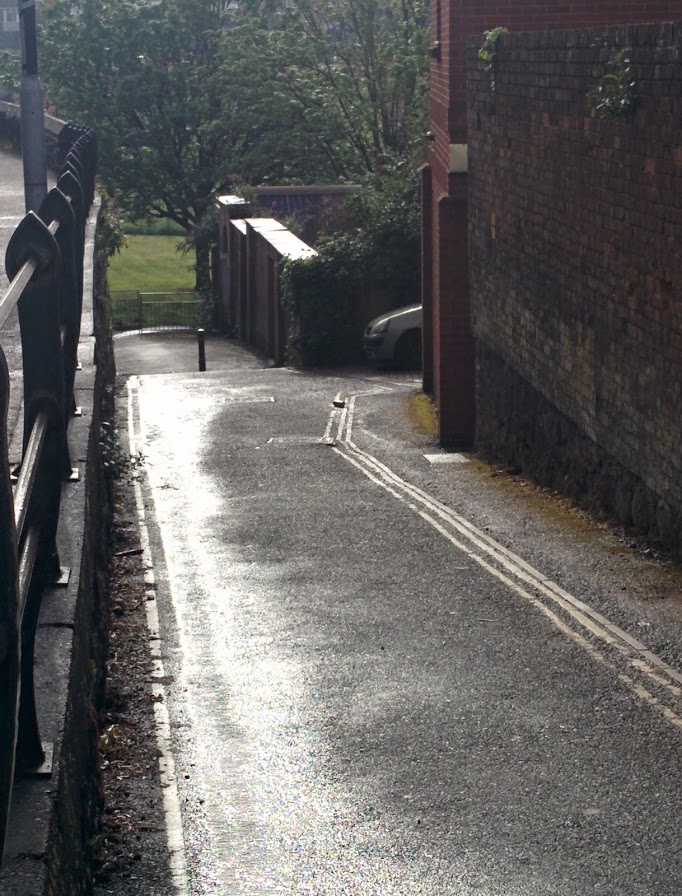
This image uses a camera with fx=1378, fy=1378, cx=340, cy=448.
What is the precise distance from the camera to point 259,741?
622 centimetres

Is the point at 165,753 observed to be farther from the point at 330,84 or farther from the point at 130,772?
the point at 330,84

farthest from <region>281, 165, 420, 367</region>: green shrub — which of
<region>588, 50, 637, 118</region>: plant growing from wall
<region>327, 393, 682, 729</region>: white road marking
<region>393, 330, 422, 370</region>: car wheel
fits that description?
<region>588, 50, 637, 118</region>: plant growing from wall

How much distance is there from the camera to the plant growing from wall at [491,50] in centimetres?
1363

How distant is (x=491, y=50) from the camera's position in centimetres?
1374

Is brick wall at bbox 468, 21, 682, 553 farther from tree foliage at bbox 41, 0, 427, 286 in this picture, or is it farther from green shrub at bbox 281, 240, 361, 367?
tree foliage at bbox 41, 0, 427, 286

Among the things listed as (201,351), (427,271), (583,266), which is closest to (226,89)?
(201,351)

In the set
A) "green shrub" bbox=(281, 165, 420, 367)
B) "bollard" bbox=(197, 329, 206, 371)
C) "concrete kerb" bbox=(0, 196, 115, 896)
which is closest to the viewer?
"concrete kerb" bbox=(0, 196, 115, 896)

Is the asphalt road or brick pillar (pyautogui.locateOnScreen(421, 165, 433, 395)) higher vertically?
brick pillar (pyautogui.locateOnScreen(421, 165, 433, 395))

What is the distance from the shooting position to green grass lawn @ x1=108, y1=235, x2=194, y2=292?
61.9 metres

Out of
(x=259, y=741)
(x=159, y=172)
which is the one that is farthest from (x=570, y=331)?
(x=159, y=172)

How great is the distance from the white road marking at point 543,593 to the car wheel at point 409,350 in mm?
11436

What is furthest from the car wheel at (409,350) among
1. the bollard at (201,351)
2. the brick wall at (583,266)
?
the brick wall at (583,266)

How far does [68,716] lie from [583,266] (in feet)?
25.1

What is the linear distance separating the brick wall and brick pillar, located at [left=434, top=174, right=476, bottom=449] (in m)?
1.22
